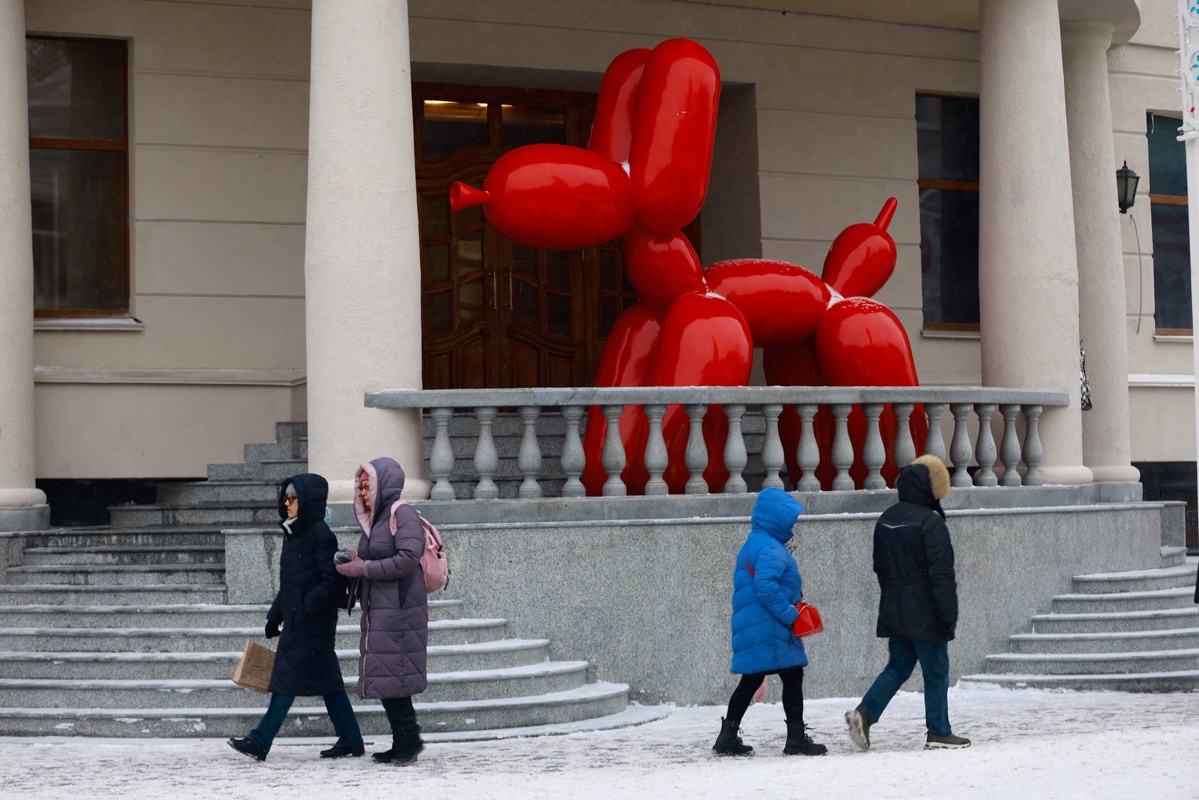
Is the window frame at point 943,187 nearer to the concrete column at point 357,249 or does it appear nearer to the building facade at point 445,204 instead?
the building facade at point 445,204

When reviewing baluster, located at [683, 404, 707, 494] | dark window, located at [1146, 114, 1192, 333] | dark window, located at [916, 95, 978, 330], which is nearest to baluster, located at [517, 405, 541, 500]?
baluster, located at [683, 404, 707, 494]

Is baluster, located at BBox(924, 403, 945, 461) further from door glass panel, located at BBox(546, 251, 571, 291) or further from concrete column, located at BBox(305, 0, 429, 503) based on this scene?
door glass panel, located at BBox(546, 251, 571, 291)

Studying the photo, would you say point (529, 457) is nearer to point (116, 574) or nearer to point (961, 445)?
point (116, 574)

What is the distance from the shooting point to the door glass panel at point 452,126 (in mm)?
14547

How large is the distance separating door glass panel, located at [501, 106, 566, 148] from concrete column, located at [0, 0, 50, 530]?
4518 mm

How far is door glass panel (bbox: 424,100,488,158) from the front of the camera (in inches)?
573

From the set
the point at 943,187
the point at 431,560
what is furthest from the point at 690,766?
the point at 943,187

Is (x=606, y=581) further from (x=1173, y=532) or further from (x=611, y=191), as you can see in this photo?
(x=1173, y=532)

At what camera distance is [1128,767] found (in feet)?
24.7

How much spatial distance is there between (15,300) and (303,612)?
14.3 feet

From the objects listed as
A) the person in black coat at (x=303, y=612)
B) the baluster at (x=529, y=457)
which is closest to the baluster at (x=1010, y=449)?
the baluster at (x=529, y=457)

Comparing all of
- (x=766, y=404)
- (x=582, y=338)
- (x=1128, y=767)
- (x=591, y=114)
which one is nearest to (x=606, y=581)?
(x=766, y=404)

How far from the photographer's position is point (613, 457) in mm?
10516

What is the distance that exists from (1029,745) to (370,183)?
16.7 feet
